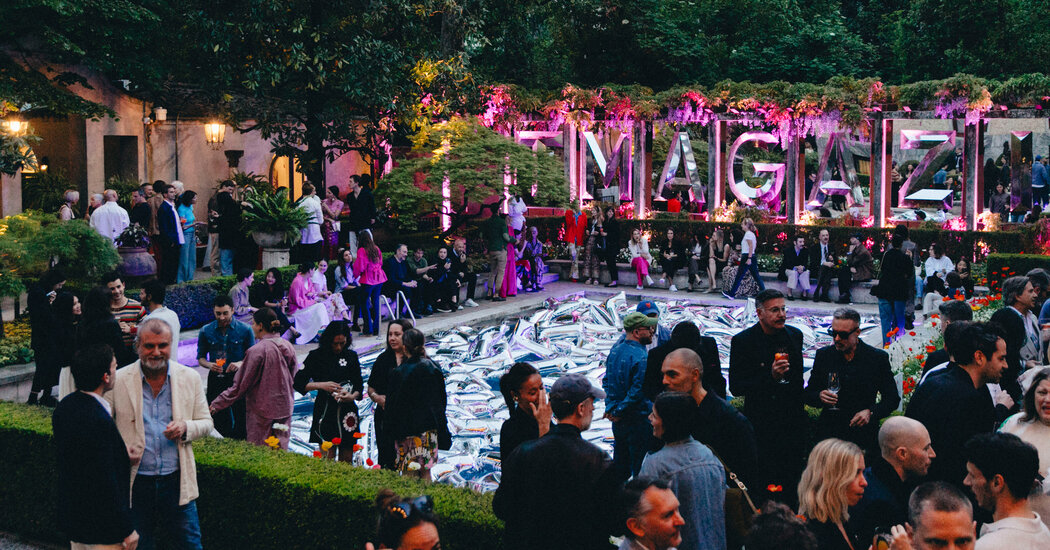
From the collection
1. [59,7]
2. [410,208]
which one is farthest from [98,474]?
[410,208]

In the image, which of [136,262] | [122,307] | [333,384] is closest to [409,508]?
[333,384]

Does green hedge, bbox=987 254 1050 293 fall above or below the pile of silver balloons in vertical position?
above

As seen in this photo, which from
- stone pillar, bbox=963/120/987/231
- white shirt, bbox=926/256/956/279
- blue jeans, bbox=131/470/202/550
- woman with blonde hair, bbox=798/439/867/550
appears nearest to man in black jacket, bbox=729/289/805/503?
woman with blonde hair, bbox=798/439/867/550

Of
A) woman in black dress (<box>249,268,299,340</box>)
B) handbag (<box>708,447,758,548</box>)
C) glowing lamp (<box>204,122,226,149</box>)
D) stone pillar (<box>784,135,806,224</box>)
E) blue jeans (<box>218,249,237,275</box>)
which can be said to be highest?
glowing lamp (<box>204,122,226,149</box>)

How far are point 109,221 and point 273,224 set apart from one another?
266cm

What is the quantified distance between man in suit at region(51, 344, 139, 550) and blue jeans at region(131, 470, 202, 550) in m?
0.52

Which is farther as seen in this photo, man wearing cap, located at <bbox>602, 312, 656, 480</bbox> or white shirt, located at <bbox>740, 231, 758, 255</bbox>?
white shirt, located at <bbox>740, 231, 758, 255</bbox>

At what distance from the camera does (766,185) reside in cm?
2503

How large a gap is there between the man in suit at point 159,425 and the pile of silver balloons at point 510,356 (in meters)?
3.36

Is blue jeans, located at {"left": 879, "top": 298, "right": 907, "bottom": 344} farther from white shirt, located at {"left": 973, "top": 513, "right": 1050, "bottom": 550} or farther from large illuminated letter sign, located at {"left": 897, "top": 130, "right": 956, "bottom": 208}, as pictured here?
white shirt, located at {"left": 973, "top": 513, "right": 1050, "bottom": 550}

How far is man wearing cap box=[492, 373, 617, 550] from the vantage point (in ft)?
15.6

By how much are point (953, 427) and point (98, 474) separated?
463 cm

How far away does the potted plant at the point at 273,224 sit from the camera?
663 inches

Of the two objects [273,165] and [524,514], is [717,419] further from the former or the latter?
[273,165]
